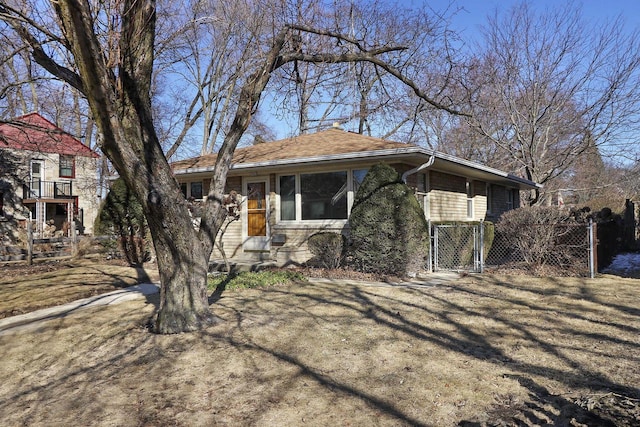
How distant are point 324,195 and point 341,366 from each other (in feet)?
25.2

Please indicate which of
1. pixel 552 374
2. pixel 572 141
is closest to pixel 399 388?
pixel 552 374

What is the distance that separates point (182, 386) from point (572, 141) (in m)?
18.3

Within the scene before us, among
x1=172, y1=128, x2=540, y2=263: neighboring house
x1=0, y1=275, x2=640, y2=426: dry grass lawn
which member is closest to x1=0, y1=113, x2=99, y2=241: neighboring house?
x1=172, y1=128, x2=540, y2=263: neighboring house

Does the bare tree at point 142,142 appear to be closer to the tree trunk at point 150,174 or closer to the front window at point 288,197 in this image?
the tree trunk at point 150,174

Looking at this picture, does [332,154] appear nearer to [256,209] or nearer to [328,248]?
[328,248]

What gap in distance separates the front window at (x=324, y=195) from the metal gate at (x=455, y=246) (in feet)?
7.83

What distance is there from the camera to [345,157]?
10.5 m

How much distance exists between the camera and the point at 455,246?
36.0 ft

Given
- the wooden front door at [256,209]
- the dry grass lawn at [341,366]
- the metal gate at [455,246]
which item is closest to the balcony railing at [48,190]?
the wooden front door at [256,209]

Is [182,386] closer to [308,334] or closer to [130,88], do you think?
[308,334]

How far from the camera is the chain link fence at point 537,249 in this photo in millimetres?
9000

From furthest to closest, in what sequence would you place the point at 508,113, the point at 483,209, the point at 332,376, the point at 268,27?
the point at 508,113
the point at 483,209
the point at 268,27
the point at 332,376

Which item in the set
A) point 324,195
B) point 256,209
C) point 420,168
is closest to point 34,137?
point 256,209

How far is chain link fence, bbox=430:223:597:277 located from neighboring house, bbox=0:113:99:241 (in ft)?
62.8
